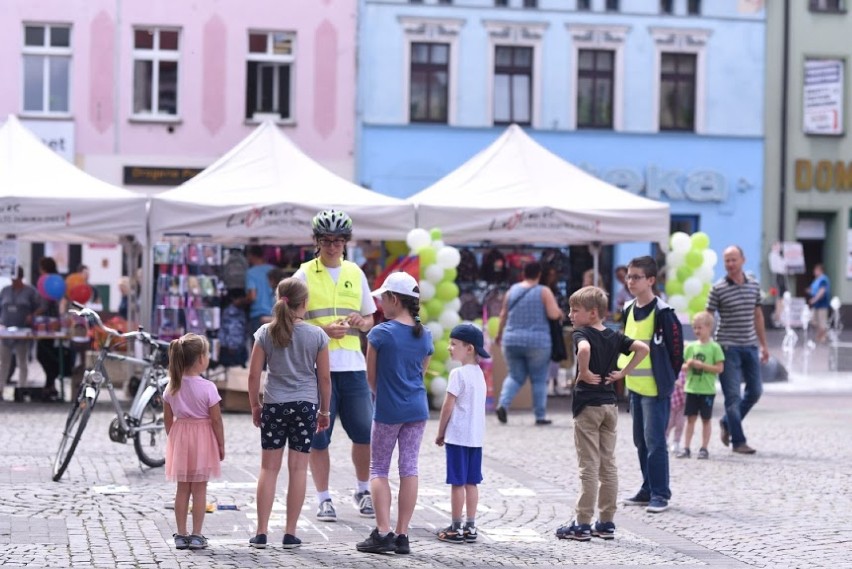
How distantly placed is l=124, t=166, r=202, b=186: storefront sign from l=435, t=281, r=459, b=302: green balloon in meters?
15.3

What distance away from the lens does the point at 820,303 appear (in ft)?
113

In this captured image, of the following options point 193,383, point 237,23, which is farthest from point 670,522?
point 237,23

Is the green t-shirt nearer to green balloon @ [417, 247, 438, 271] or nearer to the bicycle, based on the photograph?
the bicycle

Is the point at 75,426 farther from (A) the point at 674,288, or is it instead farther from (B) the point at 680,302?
(A) the point at 674,288

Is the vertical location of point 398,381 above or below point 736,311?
below

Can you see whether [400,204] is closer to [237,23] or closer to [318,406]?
[318,406]

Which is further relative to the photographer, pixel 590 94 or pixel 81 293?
pixel 590 94

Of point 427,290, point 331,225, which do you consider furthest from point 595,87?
point 331,225

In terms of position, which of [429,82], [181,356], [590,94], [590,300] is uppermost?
[429,82]

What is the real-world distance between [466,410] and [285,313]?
122 cm

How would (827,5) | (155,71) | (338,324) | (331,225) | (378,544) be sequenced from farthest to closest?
(827,5) < (155,71) < (331,225) < (338,324) < (378,544)

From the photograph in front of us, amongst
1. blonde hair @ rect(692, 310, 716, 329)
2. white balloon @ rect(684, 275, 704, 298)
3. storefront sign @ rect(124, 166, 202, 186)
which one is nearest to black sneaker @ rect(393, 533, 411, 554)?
blonde hair @ rect(692, 310, 716, 329)

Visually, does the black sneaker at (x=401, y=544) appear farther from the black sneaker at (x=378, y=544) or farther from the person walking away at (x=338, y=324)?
the person walking away at (x=338, y=324)

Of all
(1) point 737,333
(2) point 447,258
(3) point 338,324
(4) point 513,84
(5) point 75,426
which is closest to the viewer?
(3) point 338,324
